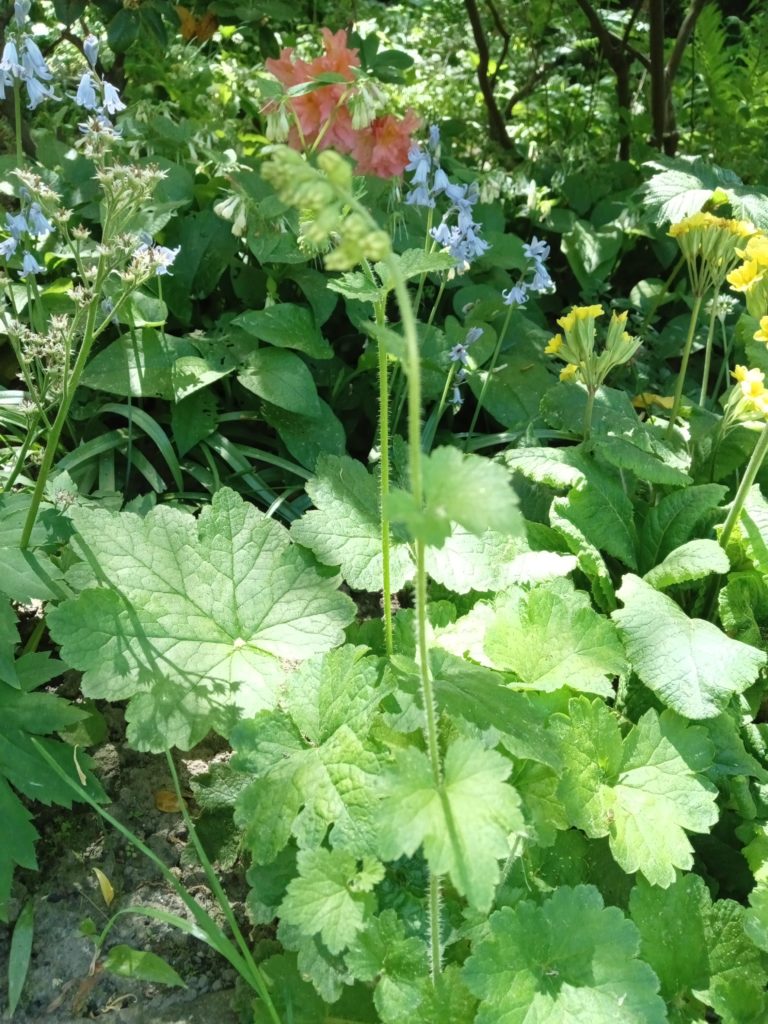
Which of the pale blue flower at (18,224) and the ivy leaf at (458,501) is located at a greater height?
the ivy leaf at (458,501)

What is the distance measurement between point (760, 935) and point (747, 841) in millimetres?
263

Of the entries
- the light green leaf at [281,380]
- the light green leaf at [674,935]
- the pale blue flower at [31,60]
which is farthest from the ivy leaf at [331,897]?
the pale blue flower at [31,60]

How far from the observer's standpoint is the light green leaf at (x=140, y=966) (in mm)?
1533

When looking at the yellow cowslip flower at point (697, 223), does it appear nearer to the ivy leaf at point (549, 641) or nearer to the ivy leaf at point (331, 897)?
the ivy leaf at point (549, 641)

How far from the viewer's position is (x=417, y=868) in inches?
60.8

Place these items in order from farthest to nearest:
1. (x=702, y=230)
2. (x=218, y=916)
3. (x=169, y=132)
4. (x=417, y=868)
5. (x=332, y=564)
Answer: (x=169, y=132) → (x=702, y=230) → (x=332, y=564) → (x=218, y=916) → (x=417, y=868)

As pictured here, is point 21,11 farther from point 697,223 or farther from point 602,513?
point 602,513

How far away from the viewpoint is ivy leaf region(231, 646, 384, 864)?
142 centimetres

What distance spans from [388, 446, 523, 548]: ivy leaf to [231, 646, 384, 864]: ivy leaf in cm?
62

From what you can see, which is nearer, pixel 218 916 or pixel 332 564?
pixel 218 916

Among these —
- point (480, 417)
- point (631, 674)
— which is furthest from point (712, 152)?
point (631, 674)

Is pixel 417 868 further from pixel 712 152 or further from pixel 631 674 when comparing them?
pixel 712 152

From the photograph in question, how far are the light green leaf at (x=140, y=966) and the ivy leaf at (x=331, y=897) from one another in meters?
0.32

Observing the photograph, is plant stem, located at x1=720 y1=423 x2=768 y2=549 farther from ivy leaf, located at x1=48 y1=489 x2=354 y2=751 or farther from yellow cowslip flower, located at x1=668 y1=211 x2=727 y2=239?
ivy leaf, located at x1=48 y1=489 x2=354 y2=751
